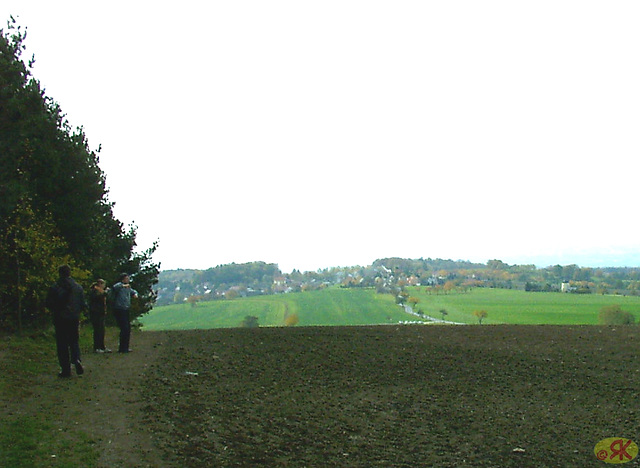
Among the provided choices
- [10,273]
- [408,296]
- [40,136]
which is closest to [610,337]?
[10,273]

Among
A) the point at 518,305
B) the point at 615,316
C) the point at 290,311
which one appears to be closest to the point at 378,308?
the point at 290,311

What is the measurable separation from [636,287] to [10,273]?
42.5 meters

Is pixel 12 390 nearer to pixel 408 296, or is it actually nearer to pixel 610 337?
pixel 610 337

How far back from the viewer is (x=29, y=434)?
8242 millimetres

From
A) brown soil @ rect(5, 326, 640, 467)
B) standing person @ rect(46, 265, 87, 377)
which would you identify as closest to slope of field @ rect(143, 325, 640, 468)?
brown soil @ rect(5, 326, 640, 467)

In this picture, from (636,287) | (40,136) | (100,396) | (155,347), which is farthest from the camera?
(636,287)

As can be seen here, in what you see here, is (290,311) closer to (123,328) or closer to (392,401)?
(123,328)

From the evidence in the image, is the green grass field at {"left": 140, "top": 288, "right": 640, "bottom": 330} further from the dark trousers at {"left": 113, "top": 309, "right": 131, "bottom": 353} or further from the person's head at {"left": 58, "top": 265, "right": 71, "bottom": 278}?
the person's head at {"left": 58, "top": 265, "right": 71, "bottom": 278}

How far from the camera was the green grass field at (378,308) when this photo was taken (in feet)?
125

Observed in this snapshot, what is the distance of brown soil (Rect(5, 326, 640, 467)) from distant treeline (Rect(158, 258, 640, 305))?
98.9 feet

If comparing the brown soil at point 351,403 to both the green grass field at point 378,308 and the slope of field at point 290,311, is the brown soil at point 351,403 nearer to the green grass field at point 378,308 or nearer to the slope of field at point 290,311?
the green grass field at point 378,308

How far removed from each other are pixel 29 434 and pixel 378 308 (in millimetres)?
41547

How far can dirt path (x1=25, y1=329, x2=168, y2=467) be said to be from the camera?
7.77 metres

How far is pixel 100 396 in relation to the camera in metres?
10.6
